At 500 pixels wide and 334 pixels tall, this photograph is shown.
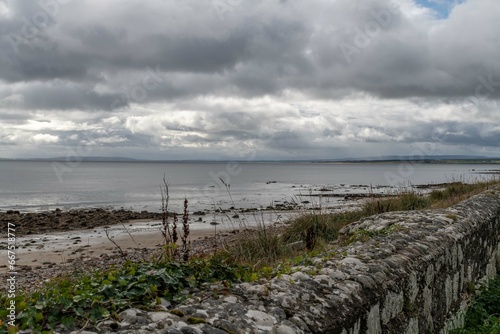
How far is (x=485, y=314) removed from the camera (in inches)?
218

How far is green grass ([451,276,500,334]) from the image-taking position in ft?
16.3

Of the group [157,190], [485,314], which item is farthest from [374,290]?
[157,190]

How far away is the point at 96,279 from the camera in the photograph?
2795 mm

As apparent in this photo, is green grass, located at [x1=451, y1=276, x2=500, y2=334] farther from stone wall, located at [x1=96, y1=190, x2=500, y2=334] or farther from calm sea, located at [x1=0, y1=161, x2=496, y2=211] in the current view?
calm sea, located at [x1=0, y1=161, x2=496, y2=211]

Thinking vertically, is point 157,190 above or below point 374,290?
below

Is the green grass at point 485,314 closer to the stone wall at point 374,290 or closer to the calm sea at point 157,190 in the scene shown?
the stone wall at point 374,290

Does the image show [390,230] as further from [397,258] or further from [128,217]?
[128,217]

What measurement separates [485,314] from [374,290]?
325cm

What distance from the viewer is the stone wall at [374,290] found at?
2539mm

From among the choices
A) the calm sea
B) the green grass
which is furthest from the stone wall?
the calm sea

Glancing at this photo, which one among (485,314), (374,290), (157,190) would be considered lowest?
(157,190)

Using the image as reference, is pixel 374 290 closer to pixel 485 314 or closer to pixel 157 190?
pixel 485 314

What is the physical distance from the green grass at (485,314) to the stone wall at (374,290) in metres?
0.17

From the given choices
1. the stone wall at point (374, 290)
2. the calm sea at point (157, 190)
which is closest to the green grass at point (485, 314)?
the stone wall at point (374, 290)
